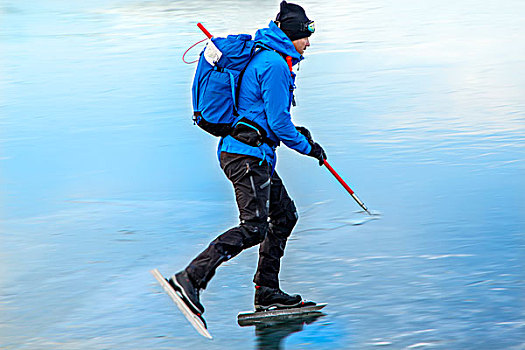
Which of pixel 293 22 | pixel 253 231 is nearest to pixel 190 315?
pixel 253 231

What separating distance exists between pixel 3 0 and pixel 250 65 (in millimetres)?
24818

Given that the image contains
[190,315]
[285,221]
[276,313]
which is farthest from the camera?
[285,221]

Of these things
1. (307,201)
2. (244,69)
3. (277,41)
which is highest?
(277,41)

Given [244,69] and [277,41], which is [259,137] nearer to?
[244,69]

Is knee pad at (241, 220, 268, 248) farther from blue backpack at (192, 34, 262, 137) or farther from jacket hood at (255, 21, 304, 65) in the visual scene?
jacket hood at (255, 21, 304, 65)

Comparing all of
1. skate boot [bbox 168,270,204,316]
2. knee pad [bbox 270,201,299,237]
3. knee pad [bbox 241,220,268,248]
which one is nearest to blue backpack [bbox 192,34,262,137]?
knee pad [bbox 241,220,268,248]

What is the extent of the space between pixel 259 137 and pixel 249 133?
0.20ft

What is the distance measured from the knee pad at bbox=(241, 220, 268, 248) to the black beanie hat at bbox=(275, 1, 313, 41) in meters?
1.06

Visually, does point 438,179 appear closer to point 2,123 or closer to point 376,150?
point 376,150

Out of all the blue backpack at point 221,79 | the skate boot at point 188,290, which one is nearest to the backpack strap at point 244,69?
the blue backpack at point 221,79

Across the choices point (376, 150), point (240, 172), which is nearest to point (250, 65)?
point (240, 172)

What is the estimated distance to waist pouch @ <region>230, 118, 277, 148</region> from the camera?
5008 mm

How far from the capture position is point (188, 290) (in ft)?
16.0

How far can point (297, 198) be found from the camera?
7.77 m
